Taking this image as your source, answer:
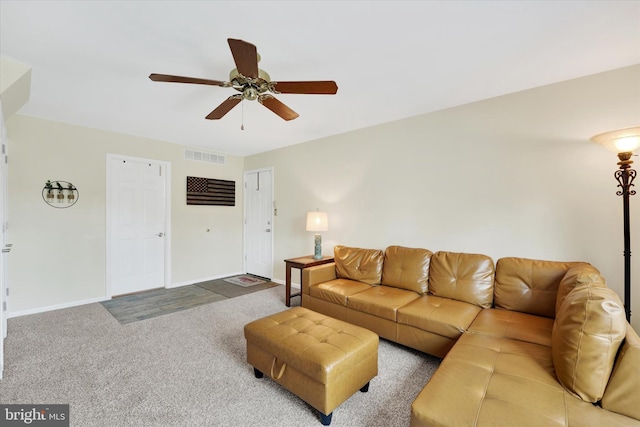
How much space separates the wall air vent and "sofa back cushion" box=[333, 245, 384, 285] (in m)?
2.99

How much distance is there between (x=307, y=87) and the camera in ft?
6.43

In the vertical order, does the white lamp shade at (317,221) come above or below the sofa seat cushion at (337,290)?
above

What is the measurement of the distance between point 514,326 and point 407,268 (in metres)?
1.12

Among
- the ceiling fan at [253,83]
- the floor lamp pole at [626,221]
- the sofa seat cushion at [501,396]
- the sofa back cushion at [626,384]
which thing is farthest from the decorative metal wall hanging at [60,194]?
the floor lamp pole at [626,221]

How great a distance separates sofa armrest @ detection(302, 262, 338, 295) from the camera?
3299 millimetres

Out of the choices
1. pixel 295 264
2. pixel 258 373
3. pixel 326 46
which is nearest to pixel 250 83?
pixel 326 46

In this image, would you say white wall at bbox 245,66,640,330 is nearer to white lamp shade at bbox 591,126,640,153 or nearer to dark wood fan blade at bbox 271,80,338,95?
white lamp shade at bbox 591,126,640,153

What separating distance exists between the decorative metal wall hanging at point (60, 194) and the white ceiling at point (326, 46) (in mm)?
965

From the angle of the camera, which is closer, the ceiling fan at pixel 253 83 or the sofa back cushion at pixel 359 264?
the ceiling fan at pixel 253 83

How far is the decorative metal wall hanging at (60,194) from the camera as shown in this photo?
11.4ft

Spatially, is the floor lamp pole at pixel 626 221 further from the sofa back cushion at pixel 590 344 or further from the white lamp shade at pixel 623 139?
the sofa back cushion at pixel 590 344

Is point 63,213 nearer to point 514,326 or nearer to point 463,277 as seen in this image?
point 463,277

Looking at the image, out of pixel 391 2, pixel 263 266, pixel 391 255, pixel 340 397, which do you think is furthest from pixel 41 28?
pixel 263 266

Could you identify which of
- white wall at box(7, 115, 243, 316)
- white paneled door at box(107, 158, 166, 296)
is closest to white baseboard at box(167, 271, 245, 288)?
white wall at box(7, 115, 243, 316)
